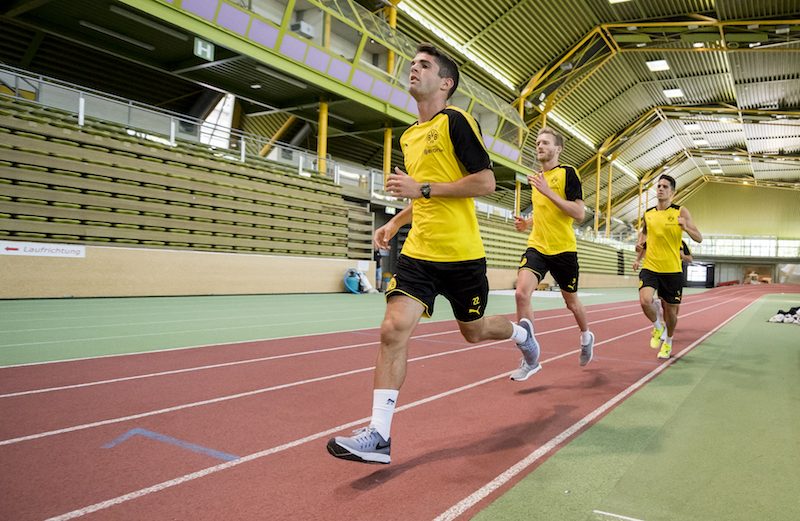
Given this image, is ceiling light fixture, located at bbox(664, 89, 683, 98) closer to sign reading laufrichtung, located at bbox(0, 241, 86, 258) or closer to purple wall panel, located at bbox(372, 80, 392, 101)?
purple wall panel, located at bbox(372, 80, 392, 101)

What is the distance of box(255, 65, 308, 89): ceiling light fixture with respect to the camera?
1612 cm

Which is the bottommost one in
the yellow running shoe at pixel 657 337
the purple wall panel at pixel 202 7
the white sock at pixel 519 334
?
the yellow running shoe at pixel 657 337

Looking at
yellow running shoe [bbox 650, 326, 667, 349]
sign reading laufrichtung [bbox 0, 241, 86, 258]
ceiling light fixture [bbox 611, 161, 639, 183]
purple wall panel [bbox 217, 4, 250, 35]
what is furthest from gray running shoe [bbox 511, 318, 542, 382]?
ceiling light fixture [bbox 611, 161, 639, 183]

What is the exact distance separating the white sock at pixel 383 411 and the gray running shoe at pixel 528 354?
1.79 metres

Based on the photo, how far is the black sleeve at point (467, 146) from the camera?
291cm

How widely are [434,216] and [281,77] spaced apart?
1512 centimetres

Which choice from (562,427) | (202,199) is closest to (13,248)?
(202,199)

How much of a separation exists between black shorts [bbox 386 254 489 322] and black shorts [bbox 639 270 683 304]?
3893 mm

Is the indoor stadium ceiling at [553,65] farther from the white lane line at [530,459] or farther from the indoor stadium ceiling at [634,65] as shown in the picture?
the white lane line at [530,459]

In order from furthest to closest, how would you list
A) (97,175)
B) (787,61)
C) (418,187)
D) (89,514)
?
1. (787,61)
2. (97,175)
3. (418,187)
4. (89,514)

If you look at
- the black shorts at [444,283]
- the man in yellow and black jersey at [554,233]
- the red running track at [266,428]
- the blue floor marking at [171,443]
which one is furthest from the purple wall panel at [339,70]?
the blue floor marking at [171,443]

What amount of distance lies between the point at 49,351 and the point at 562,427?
16.0 feet

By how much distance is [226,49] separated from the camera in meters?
14.8

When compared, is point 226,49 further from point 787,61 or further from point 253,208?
point 787,61
